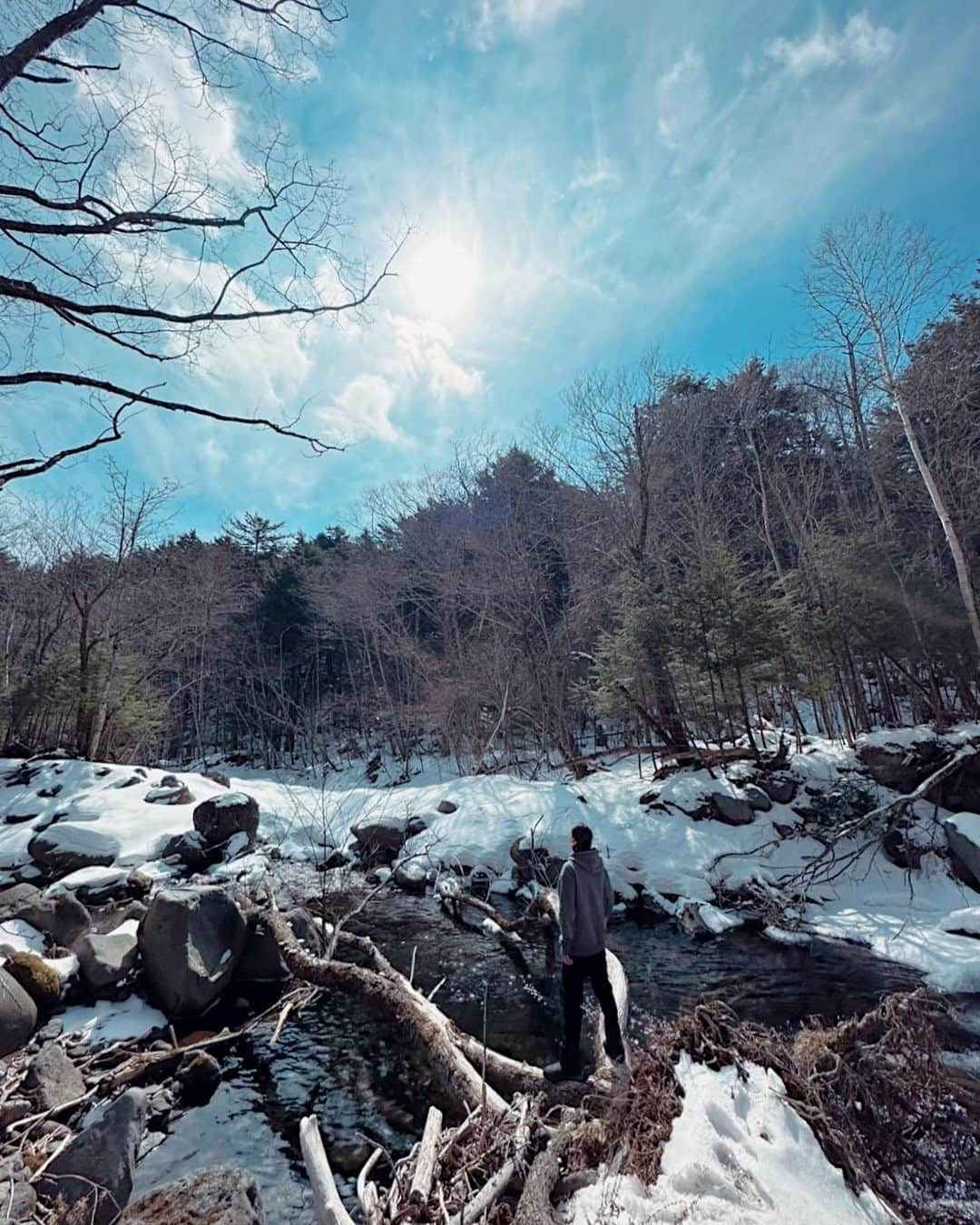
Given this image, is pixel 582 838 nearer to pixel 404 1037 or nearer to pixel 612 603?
pixel 404 1037

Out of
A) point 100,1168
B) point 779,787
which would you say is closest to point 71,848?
point 100,1168

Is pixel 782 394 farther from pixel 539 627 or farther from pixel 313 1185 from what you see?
pixel 313 1185

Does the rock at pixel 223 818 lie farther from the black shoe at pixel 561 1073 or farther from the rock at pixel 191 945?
the black shoe at pixel 561 1073

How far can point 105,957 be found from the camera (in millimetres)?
6727

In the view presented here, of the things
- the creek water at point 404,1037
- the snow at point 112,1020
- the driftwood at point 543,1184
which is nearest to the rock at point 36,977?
the snow at point 112,1020

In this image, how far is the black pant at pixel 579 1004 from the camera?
4879 mm

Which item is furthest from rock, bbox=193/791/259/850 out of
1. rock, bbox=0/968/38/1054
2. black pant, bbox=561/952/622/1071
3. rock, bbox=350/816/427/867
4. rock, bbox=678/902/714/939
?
black pant, bbox=561/952/622/1071

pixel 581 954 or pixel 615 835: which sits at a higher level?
pixel 581 954

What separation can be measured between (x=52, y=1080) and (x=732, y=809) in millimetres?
10971

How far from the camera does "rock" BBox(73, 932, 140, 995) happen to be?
6.57 meters

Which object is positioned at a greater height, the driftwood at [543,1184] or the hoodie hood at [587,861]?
the hoodie hood at [587,861]

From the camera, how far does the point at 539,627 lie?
21969mm

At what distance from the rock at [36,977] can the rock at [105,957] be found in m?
0.29

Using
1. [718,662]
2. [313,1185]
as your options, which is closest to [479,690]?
[718,662]
